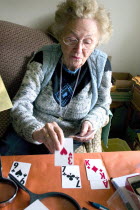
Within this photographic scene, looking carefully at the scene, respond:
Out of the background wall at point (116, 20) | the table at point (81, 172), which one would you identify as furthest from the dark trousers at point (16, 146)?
the background wall at point (116, 20)

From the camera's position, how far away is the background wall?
1831 mm

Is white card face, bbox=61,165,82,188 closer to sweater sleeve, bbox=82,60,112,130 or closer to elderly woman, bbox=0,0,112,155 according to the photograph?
elderly woman, bbox=0,0,112,155

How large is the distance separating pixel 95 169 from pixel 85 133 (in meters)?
0.29

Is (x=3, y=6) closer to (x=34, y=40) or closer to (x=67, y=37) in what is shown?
(x=34, y=40)

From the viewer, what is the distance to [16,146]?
48.0 inches

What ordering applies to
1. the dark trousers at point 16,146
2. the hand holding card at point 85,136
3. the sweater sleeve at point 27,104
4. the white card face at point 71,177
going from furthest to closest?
the dark trousers at point 16,146 → the hand holding card at point 85,136 → the sweater sleeve at point 27,104 → the white card face at point 71,177

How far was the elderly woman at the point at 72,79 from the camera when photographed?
3.67ft

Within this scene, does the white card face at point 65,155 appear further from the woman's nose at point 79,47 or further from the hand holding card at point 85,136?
the woman's nose at point 79,47

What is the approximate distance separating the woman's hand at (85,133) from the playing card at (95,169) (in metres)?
0.22

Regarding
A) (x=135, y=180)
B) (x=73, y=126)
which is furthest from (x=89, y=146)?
(x=135, y=180)

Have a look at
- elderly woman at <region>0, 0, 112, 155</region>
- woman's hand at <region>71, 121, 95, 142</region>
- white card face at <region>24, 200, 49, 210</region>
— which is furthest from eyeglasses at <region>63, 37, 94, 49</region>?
white card face at <region>24, 200, 49, 210</region>

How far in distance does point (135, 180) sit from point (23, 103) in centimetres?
69

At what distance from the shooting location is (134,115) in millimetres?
2426

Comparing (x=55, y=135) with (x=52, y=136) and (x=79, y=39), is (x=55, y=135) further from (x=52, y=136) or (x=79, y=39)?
(x=79, y=39)
